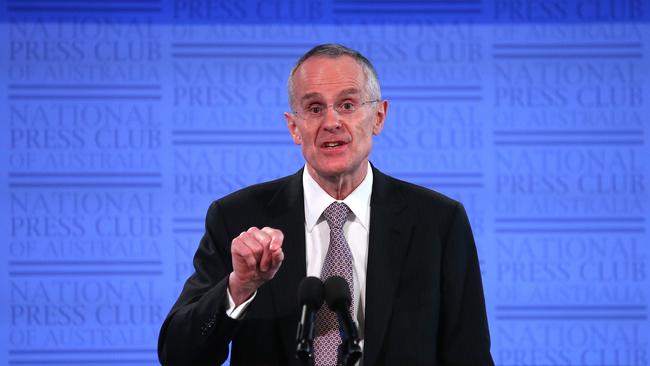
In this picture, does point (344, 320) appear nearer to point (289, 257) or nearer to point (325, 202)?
point (289, 257)

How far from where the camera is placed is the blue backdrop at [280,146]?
329 centimetres

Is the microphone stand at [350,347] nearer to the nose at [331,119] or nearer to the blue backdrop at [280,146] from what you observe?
the nose at [331,119]

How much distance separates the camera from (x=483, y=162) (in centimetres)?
334

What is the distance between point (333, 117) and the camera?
190cm

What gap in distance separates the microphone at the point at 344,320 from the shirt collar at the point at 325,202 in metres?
0.50

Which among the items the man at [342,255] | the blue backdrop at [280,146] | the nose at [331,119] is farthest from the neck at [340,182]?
the blue backdrop at [280,146]

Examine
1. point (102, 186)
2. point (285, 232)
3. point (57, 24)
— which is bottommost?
point (285, 232)

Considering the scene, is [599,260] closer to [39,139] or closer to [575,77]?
[575,77]

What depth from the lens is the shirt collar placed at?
6.46ft

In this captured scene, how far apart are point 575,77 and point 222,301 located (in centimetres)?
215

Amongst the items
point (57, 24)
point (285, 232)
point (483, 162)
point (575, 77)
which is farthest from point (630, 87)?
point (57, 24)

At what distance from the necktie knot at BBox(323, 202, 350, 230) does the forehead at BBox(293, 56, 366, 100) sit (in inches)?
9.7

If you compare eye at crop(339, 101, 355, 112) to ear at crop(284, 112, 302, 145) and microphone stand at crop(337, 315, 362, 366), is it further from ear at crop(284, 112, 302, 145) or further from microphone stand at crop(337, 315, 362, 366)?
microphone stand at crop(337, 315, 362, 366)

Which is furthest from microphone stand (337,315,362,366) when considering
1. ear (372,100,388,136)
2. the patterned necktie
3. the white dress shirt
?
ear (372,100,388,136)
